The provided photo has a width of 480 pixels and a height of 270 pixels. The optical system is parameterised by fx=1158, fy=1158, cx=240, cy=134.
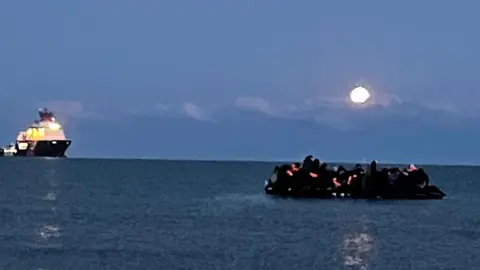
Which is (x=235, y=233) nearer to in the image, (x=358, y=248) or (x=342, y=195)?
(x=358, y=248)

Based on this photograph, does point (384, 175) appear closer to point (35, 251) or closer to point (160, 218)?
point (160, 218)

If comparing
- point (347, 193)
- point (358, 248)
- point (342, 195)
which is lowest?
point (358, 248)

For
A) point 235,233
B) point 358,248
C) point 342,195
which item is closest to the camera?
point 358,248

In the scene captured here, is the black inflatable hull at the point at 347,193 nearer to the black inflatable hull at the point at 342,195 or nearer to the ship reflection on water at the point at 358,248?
the black inflatable hull at the point at 342,195

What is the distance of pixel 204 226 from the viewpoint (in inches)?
2547

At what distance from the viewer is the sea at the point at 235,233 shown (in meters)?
46.1

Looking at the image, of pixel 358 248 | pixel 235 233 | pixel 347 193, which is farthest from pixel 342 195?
pixel 358 248

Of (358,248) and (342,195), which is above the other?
(342,195)

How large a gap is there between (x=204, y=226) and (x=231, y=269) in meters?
21.2

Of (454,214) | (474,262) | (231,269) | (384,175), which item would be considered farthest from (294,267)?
(384,175)

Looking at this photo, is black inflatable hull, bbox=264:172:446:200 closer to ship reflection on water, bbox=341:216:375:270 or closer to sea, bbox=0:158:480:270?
sea, bbox=0:158:480:270

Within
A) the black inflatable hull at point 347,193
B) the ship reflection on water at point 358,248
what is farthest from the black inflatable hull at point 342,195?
the ship reflection on water at point 358,248

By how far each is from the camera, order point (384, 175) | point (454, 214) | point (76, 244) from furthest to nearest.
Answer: point (384, 175), point (454, 214), point (76, 244)

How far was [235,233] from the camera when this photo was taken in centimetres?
5988
